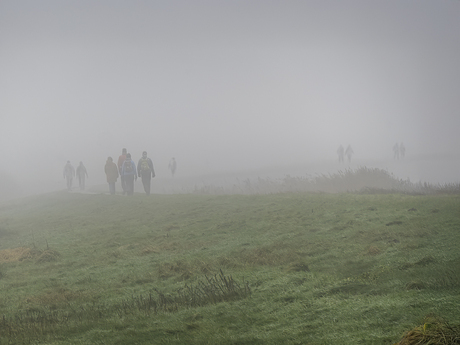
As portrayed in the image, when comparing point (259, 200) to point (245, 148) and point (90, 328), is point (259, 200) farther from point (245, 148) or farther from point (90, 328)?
point (245, 148)

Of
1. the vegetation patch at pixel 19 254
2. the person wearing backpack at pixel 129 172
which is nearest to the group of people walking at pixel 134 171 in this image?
the person wearing backpack at pixel 129 172

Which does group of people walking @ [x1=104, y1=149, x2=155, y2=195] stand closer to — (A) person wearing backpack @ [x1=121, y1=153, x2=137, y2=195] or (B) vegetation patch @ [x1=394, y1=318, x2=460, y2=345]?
(A) person wearing backpack @ [x1=121, y1=153, x2=137, y2=195]

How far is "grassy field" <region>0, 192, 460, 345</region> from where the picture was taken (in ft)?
21.4

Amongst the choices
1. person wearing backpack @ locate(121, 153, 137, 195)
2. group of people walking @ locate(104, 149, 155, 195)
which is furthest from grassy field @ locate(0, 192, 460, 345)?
person wearing backpack @ locate(121, 153, 137, 195)

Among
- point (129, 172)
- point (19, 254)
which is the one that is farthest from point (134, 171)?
point (19, 254)

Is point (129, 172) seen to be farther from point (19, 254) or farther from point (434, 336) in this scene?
point (434, 336)

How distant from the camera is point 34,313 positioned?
28.9ft

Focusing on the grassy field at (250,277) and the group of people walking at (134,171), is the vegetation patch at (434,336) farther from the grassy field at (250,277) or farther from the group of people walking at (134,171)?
the group of people walking at (134,171)

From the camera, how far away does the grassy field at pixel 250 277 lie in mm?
6508

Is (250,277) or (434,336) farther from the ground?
(434,336)

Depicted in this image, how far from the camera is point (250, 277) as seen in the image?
9.73m

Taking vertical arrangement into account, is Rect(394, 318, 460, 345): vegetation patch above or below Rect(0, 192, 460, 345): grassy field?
above

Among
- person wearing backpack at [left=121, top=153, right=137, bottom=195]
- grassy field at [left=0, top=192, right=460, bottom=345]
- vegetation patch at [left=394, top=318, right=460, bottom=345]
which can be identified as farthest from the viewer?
person wearing backpack at [left=121, top=153, right=137, bottom=195]

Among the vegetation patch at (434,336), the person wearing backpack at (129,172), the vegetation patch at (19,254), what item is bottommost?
the vegetation patch at (19,254)
